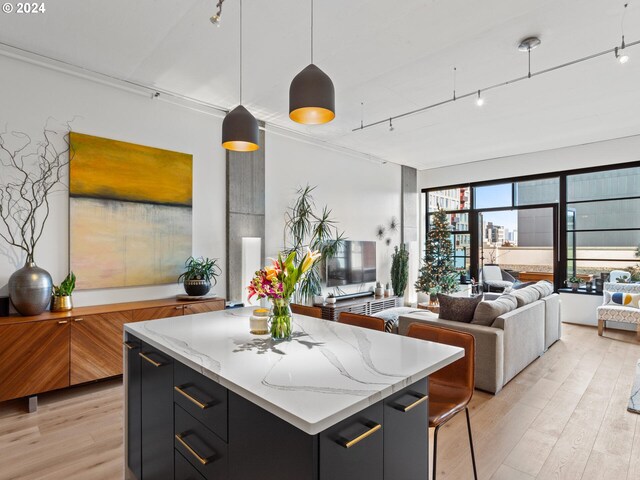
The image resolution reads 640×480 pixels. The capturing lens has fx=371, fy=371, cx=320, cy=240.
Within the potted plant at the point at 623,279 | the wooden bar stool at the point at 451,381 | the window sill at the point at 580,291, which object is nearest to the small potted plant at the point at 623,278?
the potted plant at the point at 623,279

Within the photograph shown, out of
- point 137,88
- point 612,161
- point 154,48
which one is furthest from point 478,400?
point 612,161

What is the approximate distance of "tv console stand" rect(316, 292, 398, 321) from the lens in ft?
18.0

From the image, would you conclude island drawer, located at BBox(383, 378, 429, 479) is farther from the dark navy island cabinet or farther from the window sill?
the window sill

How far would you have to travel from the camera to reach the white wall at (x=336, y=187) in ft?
17.9

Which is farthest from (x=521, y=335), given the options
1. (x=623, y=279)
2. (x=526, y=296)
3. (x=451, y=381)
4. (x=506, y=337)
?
(x=623, y=279)

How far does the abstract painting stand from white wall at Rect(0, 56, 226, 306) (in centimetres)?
11

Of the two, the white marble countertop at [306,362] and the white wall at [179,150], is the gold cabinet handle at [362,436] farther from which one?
the white wall at [179,150]

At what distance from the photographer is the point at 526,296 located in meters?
4.25

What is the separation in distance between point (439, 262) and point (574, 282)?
7.68ft

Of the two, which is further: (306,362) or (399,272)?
(399,272)

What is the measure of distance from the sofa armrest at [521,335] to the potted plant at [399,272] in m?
2.95

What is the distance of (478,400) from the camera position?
3.27 meters

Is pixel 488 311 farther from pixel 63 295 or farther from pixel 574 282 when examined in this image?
pixel 574 282

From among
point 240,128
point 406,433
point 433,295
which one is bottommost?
point 433,295
